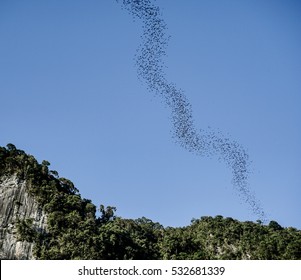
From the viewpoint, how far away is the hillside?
50875 mm

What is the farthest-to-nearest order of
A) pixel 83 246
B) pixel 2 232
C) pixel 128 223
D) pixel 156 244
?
pixel 128 223, pixel 156 244, pixel 2 232, pixel 83 246

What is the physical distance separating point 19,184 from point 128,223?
19661 millimetres

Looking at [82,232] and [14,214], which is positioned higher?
[14,214]

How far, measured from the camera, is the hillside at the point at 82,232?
50.9m

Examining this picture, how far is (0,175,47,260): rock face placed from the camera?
51062mm

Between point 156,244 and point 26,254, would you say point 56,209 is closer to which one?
point 26,254

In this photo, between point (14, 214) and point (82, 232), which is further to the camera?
point (14, 214)

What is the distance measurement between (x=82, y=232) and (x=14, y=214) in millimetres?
12265

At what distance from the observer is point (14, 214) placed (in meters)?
55.8

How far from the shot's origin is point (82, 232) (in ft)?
169

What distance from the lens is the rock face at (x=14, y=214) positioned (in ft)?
168

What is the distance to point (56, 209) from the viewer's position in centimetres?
5641

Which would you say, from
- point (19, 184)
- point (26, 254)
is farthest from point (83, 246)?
point (19, 184)
